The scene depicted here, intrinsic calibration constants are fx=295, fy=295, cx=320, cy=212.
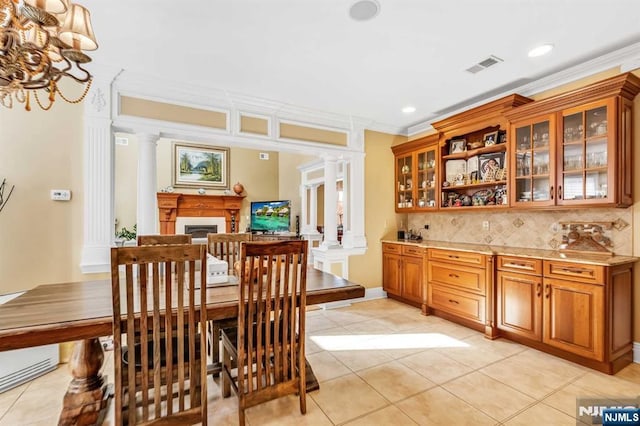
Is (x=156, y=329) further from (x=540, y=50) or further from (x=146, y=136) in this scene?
(x=540, y=50)

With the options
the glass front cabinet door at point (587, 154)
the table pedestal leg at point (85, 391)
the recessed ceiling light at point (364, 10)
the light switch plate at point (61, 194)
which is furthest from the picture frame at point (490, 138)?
the light switch plate at point (61, 194)

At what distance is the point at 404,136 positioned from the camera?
489cm

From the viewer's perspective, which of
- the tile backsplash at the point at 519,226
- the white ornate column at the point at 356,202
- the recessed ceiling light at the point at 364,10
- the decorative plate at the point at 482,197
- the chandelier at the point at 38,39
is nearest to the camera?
the chandelier at the point at 38,39

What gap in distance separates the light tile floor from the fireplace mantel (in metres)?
5.28

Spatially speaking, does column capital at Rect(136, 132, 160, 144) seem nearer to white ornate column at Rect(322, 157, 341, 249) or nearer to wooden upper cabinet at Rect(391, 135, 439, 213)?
white ornate column at Rect(322, 157, 341, 249)

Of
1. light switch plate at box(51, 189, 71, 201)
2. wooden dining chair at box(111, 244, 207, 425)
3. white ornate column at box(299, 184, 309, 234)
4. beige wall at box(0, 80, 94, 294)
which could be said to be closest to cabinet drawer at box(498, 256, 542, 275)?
wooden dining chair at box(111, 244, 207, 425)

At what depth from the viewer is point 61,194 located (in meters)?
2.85

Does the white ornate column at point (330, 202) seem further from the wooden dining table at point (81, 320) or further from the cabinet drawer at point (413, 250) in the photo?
the wooden dining table at point (81, 320)

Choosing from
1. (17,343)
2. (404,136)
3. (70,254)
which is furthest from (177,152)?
(17,343)

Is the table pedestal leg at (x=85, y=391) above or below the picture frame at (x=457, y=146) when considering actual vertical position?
below

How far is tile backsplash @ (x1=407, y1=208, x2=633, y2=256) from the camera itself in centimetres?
268

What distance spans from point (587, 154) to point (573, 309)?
1.38 m

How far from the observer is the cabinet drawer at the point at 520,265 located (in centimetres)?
275

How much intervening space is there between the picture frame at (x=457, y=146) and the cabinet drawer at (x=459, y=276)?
5.00ft
